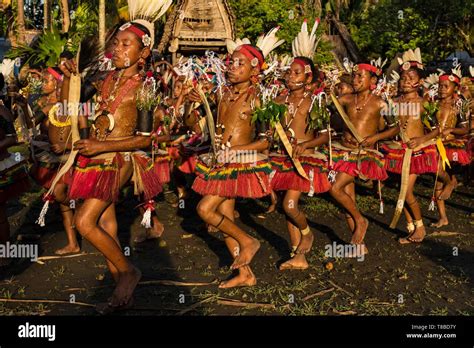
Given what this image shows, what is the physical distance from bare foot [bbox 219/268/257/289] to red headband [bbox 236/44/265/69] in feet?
6.75

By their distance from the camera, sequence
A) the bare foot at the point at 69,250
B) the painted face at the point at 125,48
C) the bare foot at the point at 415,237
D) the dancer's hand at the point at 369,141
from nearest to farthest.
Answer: the painted face at the point at 125,48 < the bare foot at the point at 69,250 < the dancer's hand at the point at 369,141 < the bare foot at the point at 415,237

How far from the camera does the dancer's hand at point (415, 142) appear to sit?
8.01 m

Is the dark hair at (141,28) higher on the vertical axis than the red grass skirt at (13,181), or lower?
higher

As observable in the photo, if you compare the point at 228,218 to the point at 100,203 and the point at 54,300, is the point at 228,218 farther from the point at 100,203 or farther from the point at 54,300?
the point at 54,300

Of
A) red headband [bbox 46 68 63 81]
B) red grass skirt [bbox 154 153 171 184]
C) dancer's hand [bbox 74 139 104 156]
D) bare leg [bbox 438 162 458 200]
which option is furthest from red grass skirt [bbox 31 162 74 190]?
bare leg [bbox 438 162 458 200]

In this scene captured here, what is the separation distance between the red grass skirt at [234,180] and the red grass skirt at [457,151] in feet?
16.1

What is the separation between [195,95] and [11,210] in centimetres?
492

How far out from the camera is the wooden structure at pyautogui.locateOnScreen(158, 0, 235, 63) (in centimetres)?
1639

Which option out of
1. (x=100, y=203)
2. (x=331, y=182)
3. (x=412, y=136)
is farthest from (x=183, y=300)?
(x=412, y=136)

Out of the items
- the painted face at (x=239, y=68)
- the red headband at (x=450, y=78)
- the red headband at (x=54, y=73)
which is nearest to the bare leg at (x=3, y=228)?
the red headband at (x=54, y=73)

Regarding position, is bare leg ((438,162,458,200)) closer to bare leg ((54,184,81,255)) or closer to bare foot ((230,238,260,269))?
bare foot ((230,238,260,269))

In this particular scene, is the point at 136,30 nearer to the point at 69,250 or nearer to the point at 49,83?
the point at 49,83

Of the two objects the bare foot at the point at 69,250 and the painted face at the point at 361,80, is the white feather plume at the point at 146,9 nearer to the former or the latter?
the bare foot at the point at 69,250

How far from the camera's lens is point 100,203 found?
4988mm
